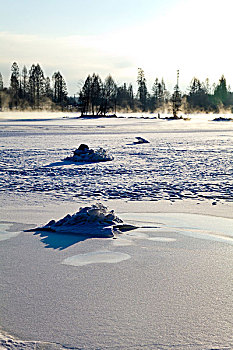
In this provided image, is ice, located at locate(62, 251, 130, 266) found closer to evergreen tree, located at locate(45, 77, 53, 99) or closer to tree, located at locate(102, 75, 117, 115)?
tree, located at locate(102, 75, 117, 115)

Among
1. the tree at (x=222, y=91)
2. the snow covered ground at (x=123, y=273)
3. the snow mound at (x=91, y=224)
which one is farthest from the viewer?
the tree at (x=222, y=91)

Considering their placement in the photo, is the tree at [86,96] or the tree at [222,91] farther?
the tree at [222,91]

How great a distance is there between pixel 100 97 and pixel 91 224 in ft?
178

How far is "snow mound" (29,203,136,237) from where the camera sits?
11.8 ft

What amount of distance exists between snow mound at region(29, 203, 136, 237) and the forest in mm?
47074

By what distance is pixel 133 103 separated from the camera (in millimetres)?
Answer: 69688

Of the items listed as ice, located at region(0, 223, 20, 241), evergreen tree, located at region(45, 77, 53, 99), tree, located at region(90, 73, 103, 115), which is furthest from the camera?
evergreen tree, located at region(45, 77, 53, 99)

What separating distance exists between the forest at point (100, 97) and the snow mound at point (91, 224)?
47.1 metres

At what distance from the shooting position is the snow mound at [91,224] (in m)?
3.61

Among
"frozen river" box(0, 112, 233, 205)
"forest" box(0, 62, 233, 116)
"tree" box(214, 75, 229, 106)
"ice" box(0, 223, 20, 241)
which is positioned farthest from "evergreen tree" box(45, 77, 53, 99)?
"ice" box(0, 223, 20, 241)

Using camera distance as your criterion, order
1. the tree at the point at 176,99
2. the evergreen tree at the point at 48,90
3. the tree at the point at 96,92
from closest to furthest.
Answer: the tree at the point at 176,99
the tree at the point at 96,92
the evergreen tree at the point at 48,90

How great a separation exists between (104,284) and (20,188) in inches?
158

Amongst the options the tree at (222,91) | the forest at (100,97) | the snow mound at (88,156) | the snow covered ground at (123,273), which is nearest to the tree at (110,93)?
the forest at (100,97)

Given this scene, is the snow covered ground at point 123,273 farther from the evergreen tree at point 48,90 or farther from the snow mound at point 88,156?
the evergreen tree at point 48,90
